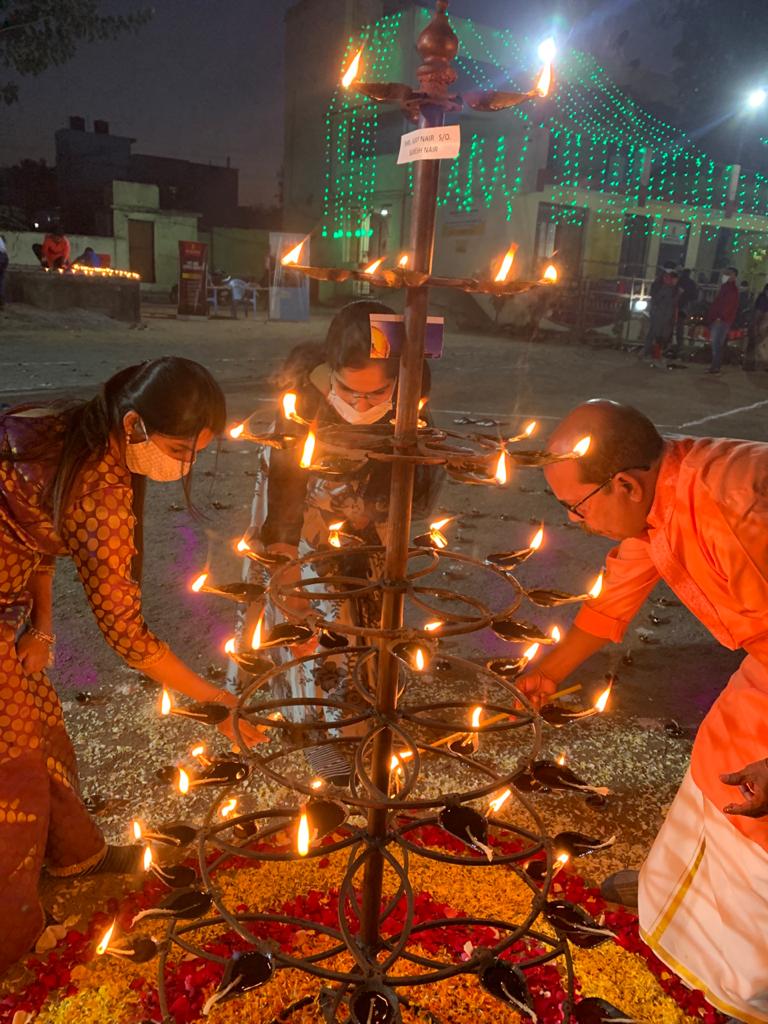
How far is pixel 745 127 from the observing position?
2950 cm

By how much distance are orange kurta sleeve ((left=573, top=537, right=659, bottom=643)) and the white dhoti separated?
0.61 metres

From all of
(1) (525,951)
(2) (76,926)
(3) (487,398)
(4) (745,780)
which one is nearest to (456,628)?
(4) (745,780)

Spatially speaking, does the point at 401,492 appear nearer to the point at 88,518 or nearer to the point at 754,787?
the point at 88,518

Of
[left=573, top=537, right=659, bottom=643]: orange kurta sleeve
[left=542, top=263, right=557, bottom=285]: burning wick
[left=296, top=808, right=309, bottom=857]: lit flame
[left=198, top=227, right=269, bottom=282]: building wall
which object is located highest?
[left=198, top=227, right=269, bottom=282]: building wall

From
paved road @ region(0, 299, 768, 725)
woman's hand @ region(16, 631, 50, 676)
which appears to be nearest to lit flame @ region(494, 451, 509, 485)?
woman's hand @ region(16, 631, 50, 676)

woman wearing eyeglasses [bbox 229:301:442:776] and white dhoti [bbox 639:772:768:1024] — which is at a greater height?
woman wearing eyeglasses [bbox 229:301:442:776]

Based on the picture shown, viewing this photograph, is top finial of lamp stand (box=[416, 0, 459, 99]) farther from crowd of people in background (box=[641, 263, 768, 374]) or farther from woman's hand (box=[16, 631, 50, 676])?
crowd of people in background (box=[641, 263, 768, 374])

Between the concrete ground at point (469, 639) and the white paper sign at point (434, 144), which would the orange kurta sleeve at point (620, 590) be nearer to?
the concrete ground at point (469, 639)

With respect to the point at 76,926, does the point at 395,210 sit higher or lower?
higher

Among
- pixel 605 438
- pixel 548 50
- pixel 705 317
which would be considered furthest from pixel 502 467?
pixel 705 317

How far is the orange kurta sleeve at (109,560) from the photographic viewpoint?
227 cm

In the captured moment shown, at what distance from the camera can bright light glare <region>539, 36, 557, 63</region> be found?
1587mm

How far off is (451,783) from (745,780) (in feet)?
6.18

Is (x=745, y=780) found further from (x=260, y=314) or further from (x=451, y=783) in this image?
(x=260, y=314)
